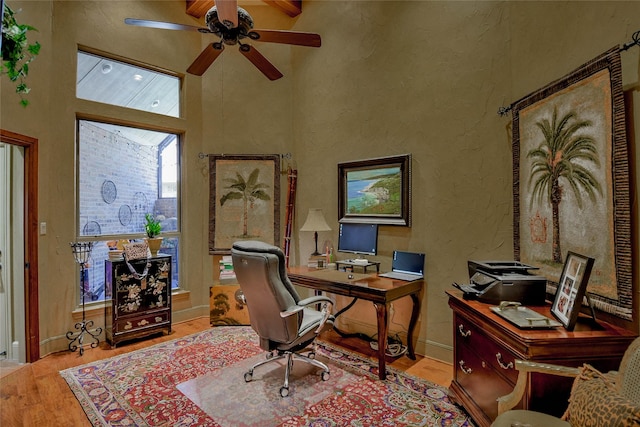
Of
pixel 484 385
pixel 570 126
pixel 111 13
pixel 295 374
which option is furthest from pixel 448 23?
pixel 111 13

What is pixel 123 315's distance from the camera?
3.53 metres

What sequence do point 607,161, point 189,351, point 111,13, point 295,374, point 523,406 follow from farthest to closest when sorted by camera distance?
1. point 111,13
2. point 189,351
3. point 295,374
4. point 607,161
5. point 523,406

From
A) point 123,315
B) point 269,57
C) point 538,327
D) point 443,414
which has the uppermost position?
point 269,57

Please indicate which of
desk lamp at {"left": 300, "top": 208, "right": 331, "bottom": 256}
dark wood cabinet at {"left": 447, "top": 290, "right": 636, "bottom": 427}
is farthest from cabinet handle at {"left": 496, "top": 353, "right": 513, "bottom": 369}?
desk lamp at {"left": 300, "top": 208, "right": 331, "bottom": 256}

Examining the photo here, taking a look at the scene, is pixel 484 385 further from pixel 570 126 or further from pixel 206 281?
pixel 206 281

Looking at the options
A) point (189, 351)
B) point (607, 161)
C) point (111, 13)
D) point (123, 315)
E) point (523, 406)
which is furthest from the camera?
point (111, 13)

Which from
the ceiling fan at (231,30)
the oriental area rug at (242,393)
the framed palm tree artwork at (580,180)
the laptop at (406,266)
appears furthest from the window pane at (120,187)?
the framed palm tree artwork at (580,180)

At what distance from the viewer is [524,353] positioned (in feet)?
5.02

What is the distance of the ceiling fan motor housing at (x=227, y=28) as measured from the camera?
2.46 meters

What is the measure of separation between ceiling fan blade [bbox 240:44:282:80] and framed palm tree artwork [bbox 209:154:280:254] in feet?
4.59

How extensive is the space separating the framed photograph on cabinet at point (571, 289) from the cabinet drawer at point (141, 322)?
384cm

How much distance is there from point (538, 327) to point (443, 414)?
107 centimetres

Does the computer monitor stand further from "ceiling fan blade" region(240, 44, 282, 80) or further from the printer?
"ceiling fan blade" region(240, 44, 282, 80)

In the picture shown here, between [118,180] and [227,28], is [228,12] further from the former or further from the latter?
[118,180]
